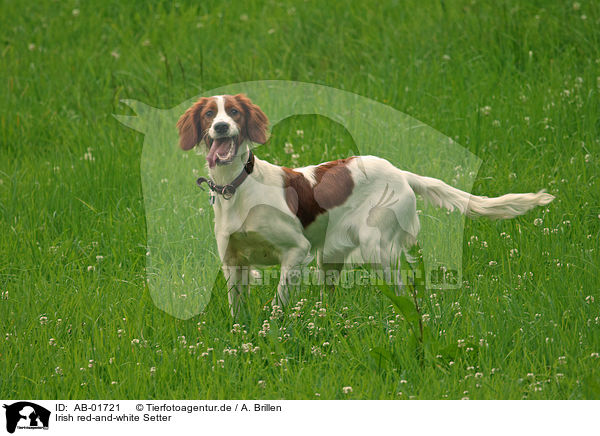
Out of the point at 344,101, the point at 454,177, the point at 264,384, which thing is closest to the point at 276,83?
the point at 344,101

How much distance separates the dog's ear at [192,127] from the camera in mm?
4617

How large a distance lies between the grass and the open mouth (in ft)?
3.49

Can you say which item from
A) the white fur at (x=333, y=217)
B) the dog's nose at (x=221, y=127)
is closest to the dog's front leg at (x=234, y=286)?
the white fur at (x=333, y=217)

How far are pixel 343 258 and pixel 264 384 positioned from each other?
4.33 ft

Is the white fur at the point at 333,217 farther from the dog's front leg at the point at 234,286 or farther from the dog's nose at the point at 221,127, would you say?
the dog's nose at the point at 221,127

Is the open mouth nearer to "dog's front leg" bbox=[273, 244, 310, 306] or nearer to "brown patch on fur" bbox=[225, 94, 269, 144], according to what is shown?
"brown patch on fur" bbox=[225, 94, 269, 144]

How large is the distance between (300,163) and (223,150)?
2273 mm

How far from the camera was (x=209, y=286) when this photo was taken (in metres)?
5.30

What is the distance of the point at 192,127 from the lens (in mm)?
4633

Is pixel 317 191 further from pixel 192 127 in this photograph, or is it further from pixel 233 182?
pixel 192 127

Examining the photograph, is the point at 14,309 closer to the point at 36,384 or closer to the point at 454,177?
the point at 36,384
